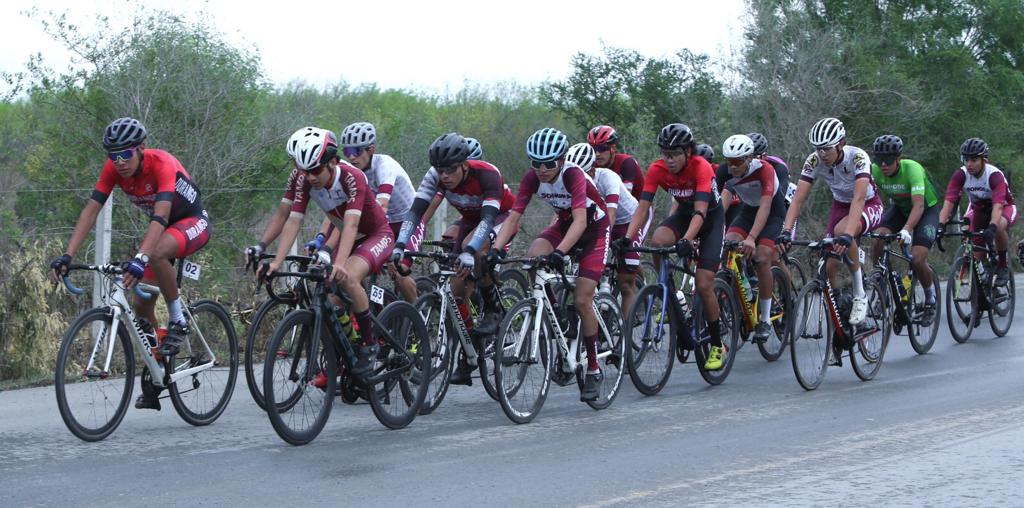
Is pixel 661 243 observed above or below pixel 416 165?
below

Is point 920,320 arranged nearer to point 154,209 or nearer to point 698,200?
Result: point 698,200

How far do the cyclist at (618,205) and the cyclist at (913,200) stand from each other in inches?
96.4

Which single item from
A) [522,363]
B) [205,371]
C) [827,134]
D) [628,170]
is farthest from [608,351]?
[628,170]

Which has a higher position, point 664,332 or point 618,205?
point 618,205

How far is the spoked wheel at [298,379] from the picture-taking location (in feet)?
25.3

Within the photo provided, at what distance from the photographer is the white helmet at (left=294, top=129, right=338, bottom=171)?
27.3 feet

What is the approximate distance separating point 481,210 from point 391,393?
186cm

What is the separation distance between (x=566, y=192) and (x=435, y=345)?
1.48 metres

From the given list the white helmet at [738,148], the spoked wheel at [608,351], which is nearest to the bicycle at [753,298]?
the white helmet at [738,148]

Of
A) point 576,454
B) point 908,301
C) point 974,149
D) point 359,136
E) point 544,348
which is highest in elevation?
point 974,149

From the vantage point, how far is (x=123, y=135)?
27.7 ft

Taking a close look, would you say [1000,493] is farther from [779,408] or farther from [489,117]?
[489,117]

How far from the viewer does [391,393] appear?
8.87 m

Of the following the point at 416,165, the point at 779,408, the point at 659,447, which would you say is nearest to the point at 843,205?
the point at 779,408
